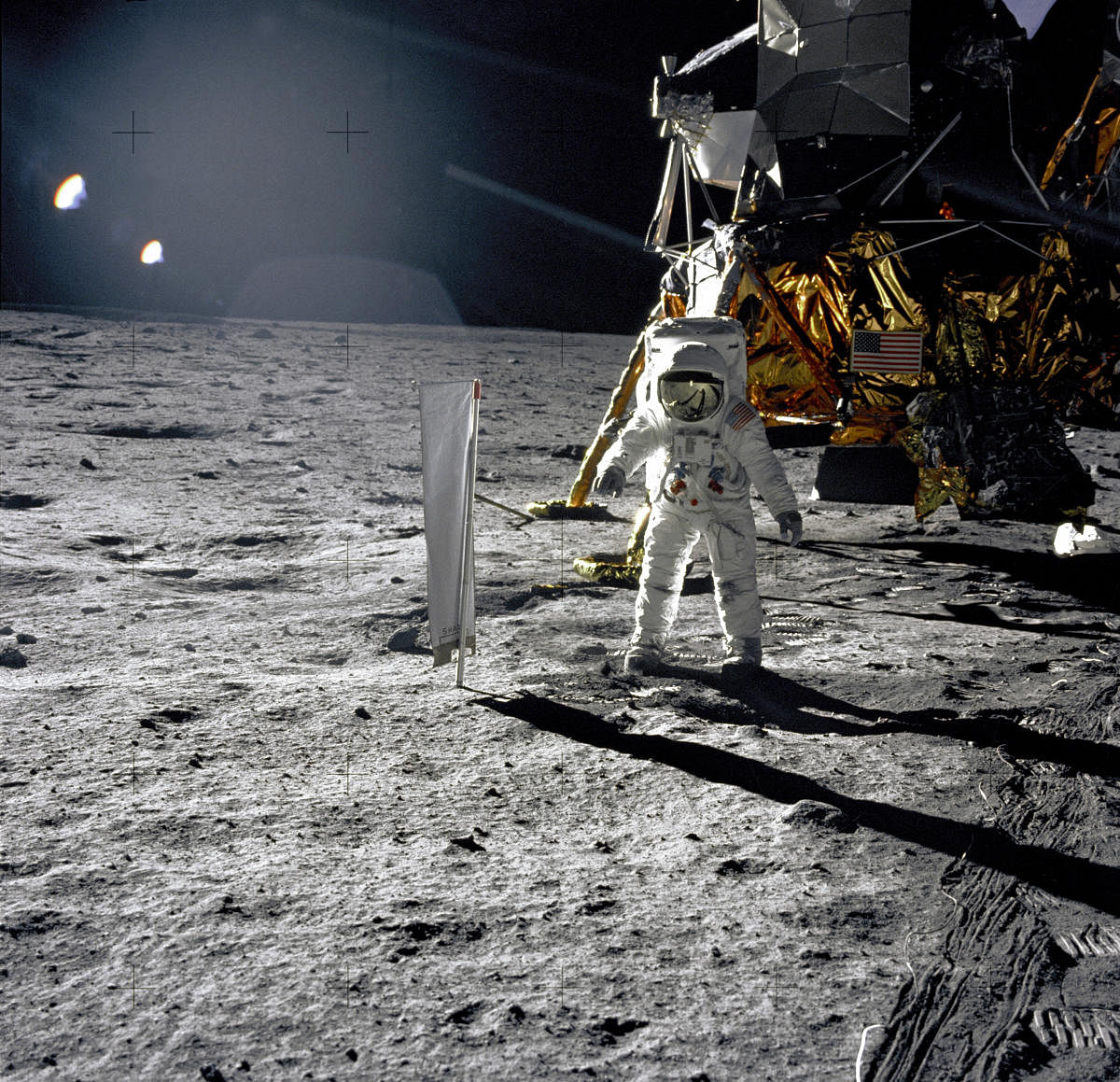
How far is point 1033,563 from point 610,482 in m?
2.35

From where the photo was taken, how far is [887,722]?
9.45 feet

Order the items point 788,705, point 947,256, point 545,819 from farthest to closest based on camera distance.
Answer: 1. point 947,256
2. point 788,705
3. point 545,819

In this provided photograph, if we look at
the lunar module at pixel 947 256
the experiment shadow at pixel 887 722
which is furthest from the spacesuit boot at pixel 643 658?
the lunar module at pixel 947 256

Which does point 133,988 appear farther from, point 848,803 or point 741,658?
point 741,658

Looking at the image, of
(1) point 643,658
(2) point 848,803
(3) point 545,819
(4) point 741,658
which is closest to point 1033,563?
(4) point 741,658

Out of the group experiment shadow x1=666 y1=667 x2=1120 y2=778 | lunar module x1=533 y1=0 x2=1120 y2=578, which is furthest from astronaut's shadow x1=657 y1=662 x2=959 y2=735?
lunar module x1=533 y1=0 x2=1120 y2=578

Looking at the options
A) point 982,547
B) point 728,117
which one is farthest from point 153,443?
point 982,547

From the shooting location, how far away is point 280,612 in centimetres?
385

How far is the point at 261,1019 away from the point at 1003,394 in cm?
381

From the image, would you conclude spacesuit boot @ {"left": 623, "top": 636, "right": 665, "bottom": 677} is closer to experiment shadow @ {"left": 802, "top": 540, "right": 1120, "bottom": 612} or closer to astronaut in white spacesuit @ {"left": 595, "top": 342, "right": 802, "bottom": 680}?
astronaut in white spacesuit @ {"left": 595, "top": 342, "right": 802, "bottom": 680}

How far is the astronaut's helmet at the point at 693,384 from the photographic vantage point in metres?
3.15

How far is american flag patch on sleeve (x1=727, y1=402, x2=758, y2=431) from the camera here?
3.19 meters

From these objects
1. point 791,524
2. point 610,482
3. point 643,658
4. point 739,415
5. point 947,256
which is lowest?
point 643,658

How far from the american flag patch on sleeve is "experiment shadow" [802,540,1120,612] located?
1724 millimetres
